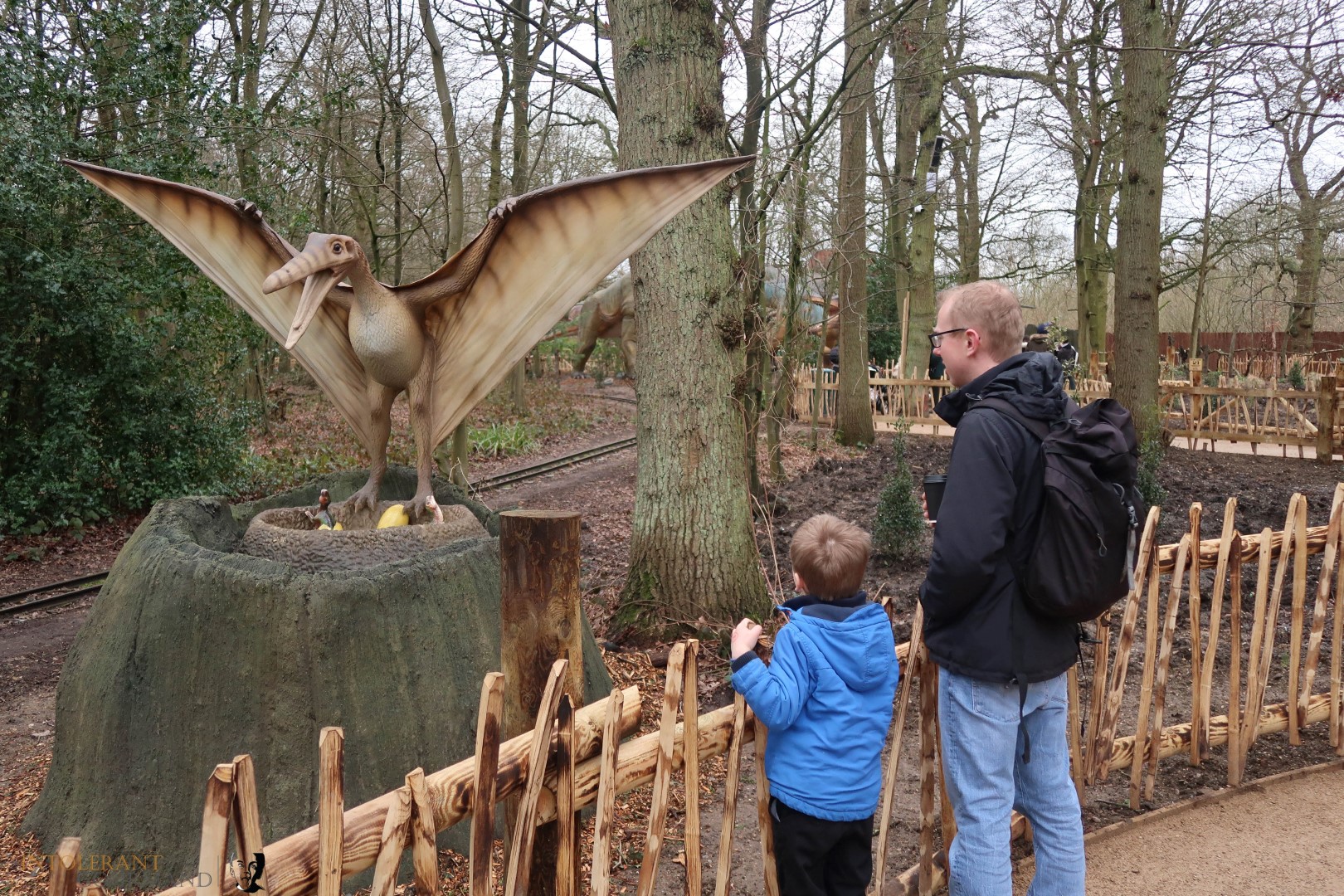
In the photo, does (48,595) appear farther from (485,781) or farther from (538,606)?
(485,781)

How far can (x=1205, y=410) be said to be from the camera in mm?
17391

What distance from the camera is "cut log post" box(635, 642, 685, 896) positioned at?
2.18 m

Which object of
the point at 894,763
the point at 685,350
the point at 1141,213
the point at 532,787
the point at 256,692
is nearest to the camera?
the point at 532,787

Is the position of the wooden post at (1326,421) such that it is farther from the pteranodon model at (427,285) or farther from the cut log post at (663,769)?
the cut log post at (663,769)

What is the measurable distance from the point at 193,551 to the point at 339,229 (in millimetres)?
15303

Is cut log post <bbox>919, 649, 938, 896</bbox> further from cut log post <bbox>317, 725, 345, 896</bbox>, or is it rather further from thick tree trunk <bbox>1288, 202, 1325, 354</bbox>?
thick tree trunk <bbox>1288, 202, 1325, 354</bbox>

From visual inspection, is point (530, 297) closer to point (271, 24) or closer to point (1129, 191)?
point (1129, 191)

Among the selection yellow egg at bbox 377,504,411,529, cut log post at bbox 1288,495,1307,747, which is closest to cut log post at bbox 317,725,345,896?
yellow egg at bbox 377,504,411,529

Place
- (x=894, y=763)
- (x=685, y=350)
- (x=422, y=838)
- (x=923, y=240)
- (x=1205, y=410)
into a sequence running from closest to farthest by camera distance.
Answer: (x=422, y=838) < (x=894, y=763) < (x=685, y=350) < (x=1205, y=410) < (x=923, y=240)

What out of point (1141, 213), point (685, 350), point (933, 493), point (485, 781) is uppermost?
point (1141, 213)

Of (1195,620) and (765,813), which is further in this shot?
(1195,620)

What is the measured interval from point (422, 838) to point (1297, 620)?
3.94 m

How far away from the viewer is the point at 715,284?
526 cm

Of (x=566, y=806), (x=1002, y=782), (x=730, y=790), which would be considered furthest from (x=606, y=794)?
(x=1002, y=782)
